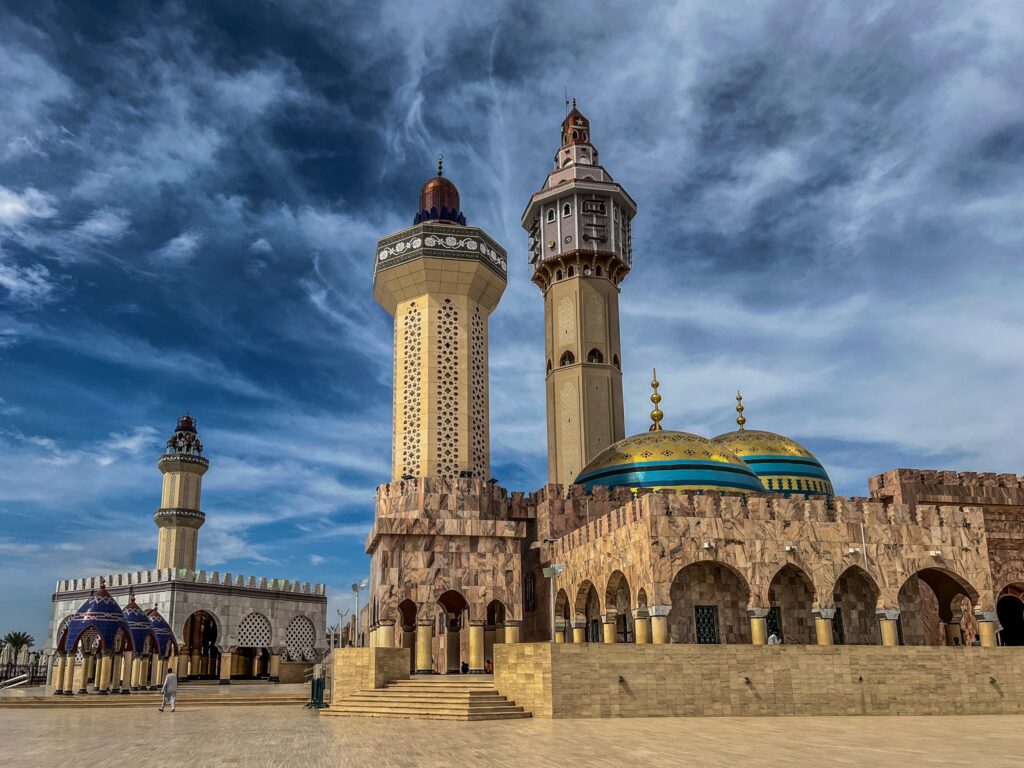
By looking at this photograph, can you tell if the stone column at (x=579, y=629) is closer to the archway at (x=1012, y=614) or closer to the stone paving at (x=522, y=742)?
the stone paving at (x=522, y=742)

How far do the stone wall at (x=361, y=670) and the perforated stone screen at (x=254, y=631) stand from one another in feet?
76.7

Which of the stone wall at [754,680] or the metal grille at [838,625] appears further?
the metal grille at [838,625]

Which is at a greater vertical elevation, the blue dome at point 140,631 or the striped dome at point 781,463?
the striped dome at point 781,463

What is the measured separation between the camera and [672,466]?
1185 inches

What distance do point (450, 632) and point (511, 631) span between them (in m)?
2.99

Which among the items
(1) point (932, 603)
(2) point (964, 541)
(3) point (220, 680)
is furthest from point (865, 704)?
(3) point (220, 680)

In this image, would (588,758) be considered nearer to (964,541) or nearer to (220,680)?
(964,541)

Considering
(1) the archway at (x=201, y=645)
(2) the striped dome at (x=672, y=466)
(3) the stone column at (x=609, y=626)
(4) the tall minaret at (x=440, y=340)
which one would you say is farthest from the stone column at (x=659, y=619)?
(1) the archway at (x=201, y=645)

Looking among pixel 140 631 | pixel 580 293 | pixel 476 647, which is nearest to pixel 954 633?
pixel 476 647

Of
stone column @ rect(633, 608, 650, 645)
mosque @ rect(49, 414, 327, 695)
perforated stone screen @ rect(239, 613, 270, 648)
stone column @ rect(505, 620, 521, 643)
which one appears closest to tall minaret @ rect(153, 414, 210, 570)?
mosque @ rect(49, 414, 327, 695)

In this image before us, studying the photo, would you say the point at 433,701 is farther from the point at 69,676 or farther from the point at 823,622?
the point at 69,676

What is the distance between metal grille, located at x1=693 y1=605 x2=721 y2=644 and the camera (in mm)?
22484

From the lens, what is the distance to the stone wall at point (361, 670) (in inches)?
811

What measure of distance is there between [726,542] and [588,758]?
11.1 m
